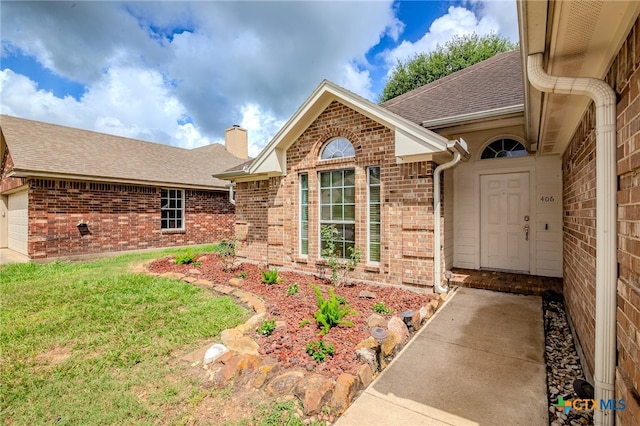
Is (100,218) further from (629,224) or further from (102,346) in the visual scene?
(629,224)

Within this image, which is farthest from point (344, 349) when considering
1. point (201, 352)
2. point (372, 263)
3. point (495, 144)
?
point (495, 144)

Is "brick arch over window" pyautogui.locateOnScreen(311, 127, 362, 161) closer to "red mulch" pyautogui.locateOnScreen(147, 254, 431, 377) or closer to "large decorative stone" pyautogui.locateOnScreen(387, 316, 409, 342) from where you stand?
"red mulch" pyautogui.locateOnScreen(147, 254, 431, 377)

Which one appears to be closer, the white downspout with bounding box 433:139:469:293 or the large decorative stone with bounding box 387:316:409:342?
the large decorative stone with bounding box 387:316:409:342

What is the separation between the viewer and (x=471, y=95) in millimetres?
6758

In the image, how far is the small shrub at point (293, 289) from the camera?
5752mm

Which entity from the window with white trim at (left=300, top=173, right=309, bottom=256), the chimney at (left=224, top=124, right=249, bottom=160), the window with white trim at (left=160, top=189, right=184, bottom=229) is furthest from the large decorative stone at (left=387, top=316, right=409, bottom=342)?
the chimney at (left=224, top=124, right=249, bottom=160)

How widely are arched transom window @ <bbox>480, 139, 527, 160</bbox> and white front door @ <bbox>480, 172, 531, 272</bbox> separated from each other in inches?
17.4

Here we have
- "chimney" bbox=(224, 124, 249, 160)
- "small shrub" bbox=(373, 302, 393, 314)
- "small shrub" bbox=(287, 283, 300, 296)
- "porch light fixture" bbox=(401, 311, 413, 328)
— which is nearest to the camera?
"porch light fixture" bbox=(401, 311, 413, 328)

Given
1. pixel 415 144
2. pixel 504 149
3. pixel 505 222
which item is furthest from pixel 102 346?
pixel 504 149

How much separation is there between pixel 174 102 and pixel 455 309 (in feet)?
93.5

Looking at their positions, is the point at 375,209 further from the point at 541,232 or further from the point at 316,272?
the point at 541,232

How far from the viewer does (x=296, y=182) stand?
7.39 m

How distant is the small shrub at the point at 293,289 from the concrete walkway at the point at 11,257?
9.97 meters

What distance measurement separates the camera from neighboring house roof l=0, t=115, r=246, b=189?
32.2 ft
